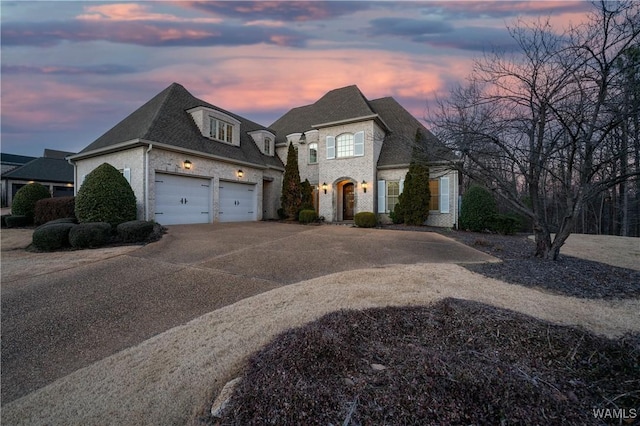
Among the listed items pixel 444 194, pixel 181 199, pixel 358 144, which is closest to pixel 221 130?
pixel 181 199

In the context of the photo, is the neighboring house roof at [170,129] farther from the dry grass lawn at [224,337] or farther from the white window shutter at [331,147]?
the dry grass lawn at [224,337]

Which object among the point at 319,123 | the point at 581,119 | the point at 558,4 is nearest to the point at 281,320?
the point at 581,119

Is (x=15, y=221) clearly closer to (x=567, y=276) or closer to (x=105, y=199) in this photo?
(x=105, y=199)

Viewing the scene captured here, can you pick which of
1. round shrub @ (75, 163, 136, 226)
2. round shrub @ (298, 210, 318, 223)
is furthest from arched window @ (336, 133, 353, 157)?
round shrub @ (75, 163, 136, 226)

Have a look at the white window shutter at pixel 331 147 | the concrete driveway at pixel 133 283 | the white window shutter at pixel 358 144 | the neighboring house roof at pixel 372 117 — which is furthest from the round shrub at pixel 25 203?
the white window shutter at pixel 358 144

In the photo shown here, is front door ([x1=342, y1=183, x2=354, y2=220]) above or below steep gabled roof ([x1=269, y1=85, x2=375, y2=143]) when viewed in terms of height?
below

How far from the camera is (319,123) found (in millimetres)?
14719

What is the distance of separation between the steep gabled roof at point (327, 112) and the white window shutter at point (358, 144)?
969mm

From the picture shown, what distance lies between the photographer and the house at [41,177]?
20.0 m

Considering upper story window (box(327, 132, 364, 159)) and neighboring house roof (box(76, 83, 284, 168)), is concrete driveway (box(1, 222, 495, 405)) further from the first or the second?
upper story window (box(327, 132, 364, 159))

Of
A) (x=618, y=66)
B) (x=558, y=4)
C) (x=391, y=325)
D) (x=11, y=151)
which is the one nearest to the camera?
(x=391, y=325)

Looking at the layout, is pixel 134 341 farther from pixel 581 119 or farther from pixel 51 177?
pixel 51 177

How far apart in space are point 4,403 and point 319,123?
47.9ft

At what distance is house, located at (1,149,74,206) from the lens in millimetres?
19969
